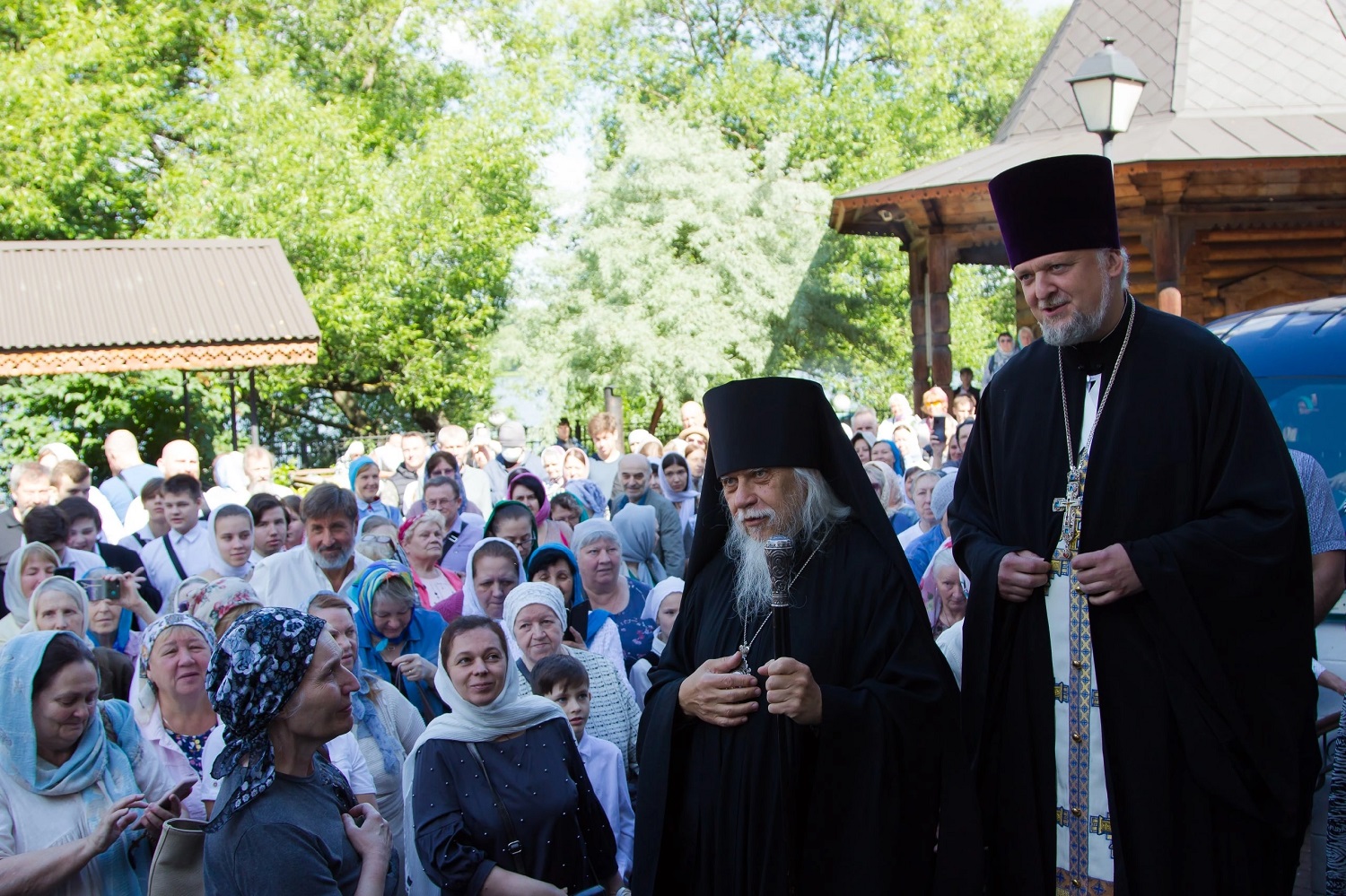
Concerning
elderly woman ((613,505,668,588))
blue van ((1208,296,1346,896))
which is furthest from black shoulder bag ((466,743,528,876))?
elderly woman ((613,505,668,588))

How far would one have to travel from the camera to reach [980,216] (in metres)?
15.8

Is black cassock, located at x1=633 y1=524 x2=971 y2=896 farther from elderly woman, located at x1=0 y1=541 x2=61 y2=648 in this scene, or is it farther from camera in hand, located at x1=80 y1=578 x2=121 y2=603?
elderly woman, located at x1=0 y1=541 x2=61 y2=648

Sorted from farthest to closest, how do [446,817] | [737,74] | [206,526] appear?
[737,74] < [206,526] < [446,817]

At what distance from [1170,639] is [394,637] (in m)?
3.46

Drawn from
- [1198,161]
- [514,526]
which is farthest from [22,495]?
[1198,161]

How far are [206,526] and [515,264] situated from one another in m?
22.3

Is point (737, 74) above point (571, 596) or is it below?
above

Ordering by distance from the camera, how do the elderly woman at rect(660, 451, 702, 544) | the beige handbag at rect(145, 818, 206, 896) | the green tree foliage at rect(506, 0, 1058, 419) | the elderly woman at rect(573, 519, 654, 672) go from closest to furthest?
the beige handbag at rect(145, 818, 206, 896), the elderly woman at rect(573, 519, 654, 672), the elderly woman at rect(660, 451, 702, 544), the green tree foliage at rect(506, 0, 1058, 419)

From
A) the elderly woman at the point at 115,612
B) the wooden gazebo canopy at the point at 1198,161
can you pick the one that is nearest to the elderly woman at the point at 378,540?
the elderly woman at the point at 115,612

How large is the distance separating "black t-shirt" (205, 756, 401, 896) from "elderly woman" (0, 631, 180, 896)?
2.74 feet

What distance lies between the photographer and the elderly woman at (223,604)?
5.05m

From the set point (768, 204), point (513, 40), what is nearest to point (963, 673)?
point (768, 204)

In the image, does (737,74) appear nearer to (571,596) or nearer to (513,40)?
(513,40)

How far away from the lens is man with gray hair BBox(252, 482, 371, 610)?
603 centimetres
